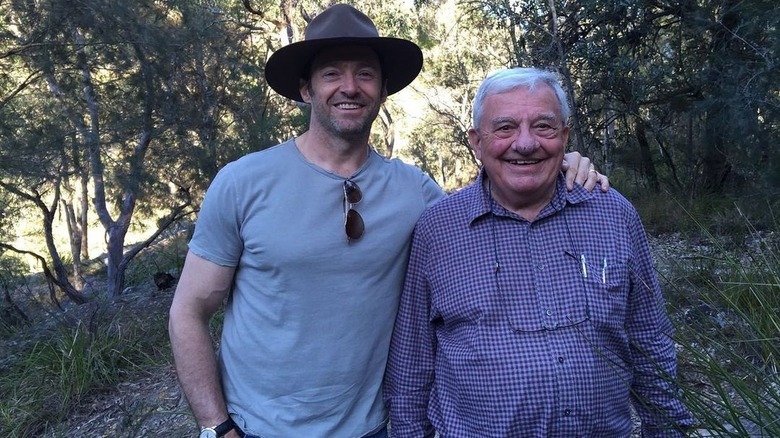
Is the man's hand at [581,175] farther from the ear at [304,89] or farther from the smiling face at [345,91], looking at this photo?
the ear at [304,89]

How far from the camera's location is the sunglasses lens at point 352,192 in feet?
7.14

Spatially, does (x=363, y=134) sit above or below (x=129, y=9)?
below

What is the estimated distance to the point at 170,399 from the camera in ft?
16.9

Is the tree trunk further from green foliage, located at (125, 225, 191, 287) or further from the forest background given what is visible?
green foliage, located at (125, 225, 191, 287)

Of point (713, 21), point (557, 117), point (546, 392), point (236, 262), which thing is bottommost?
point (546, 392)

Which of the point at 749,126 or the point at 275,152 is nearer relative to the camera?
the point at 275,152

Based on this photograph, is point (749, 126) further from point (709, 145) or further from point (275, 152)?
point (275, 152)

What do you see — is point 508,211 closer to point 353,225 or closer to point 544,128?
point 544,128

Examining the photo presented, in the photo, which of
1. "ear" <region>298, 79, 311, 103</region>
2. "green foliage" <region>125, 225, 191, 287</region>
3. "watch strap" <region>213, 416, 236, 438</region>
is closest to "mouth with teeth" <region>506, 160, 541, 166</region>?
"ear" <region>298, 79, 311, 103</region>

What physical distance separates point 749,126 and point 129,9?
6.83 metres

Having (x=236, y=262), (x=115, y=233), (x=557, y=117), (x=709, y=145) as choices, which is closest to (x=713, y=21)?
(x=709, y=145)

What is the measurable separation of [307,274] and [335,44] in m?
0.78

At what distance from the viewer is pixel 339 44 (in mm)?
2264

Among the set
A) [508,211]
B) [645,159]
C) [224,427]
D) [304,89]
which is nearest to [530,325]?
[508,211]
